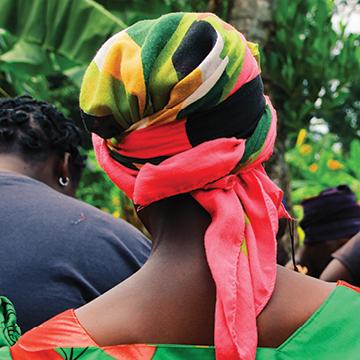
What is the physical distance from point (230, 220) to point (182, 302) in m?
0.18

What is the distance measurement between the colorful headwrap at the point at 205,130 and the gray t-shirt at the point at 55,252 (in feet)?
3.07

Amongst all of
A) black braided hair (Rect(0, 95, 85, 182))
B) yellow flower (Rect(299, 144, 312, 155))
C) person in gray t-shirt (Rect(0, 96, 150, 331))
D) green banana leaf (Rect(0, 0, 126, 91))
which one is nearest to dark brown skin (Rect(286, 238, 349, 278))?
black braided hair (Rect(0, 95, 85, 182))

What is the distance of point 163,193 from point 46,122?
5.22 feet

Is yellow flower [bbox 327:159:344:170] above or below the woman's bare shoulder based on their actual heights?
below

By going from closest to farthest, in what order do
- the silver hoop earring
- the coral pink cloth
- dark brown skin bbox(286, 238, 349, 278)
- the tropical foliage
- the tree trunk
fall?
the coral pink cloth
the silver hoop earring
dark brown skin bbox(286, 238, 349, 278)
the tree trunk
the tropical foliage

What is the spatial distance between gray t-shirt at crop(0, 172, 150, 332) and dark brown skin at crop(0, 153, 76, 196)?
22 centimetres

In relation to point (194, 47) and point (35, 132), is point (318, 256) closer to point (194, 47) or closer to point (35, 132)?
point (35, 132)

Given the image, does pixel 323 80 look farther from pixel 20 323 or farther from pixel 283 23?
pixel 20 323

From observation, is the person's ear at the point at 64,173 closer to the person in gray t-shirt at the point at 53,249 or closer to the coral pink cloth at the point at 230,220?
the person in gray t-shirt at the point at 53,249

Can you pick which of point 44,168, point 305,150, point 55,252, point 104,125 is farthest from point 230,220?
point 305,150

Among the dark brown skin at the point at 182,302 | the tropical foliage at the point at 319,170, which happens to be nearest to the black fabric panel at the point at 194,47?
the dark brown skin at the point at 182,302

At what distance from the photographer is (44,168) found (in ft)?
9.93

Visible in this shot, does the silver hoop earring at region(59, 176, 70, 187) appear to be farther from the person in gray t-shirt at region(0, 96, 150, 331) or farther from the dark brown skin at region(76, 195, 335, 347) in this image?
the dark brown skin at region(76, 195, 335, 347)

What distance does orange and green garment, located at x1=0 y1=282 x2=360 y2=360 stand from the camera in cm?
153
